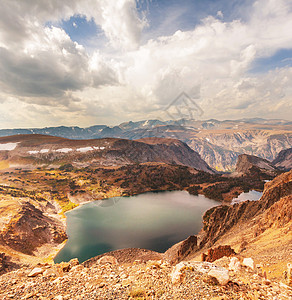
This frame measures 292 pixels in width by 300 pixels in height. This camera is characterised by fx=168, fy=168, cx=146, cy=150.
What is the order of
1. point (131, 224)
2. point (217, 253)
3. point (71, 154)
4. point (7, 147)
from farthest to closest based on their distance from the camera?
1. point (7, 147)
2. point (71, 154)
3. point (131, 224)
4. point (217, 253)

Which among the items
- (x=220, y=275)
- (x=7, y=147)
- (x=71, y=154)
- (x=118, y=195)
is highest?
(x=7, y=147)

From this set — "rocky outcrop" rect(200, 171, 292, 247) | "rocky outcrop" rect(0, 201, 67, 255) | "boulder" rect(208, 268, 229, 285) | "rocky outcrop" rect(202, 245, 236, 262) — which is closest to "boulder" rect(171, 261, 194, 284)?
"boulder" rect(208, 268, 229, 285)

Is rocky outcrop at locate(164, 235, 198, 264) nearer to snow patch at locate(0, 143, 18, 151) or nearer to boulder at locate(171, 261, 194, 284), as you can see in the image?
boulder at locate(171, 261, 194, 284)

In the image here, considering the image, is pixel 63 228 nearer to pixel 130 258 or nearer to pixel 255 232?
pixel 130 258

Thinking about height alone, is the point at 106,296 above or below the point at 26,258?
above

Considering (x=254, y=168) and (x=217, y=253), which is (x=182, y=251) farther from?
(x=254, y=168)

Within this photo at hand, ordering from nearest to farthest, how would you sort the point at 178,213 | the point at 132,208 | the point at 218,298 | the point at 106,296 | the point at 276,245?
1. the point at 218,298
2. the point at 106,296
3. the point at 276,245
4. the point at 178,213
5. the point at 132,208

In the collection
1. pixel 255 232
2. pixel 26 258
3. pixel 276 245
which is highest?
pixel 276 245

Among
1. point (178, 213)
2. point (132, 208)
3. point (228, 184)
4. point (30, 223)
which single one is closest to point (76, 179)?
point (132, 208)

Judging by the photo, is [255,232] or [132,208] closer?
[255,232]

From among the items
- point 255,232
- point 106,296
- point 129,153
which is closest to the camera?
point 106,296

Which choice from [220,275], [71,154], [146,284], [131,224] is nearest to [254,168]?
[131,224]
